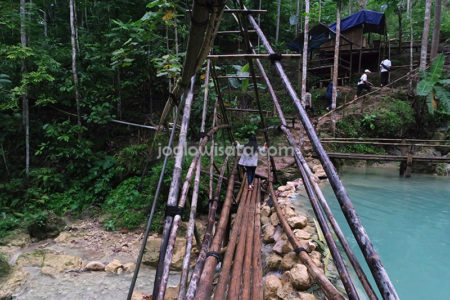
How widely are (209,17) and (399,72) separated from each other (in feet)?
49.4

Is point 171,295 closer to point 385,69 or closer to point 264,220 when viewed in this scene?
point 264,220

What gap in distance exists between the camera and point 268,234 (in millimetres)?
3230

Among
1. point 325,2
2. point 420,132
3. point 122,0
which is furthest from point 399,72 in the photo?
point 122,0

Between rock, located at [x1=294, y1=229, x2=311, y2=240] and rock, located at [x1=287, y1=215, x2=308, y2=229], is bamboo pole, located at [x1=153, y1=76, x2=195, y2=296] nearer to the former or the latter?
rock, located at [x1=294, y1=229, x2=311, y2=240]

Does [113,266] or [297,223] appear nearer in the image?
[297,223]

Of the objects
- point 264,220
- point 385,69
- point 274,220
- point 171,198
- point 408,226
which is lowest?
point 408,226

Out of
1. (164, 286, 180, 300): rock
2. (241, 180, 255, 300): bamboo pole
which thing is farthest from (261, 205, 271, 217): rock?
(164, 286, 180, 300): rock

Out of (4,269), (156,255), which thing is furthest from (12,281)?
(156,255)

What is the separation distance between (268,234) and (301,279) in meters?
1.22

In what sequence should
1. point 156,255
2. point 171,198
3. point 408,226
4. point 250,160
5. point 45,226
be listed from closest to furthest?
1. point 171,198
2. point 408,226
3. point 156,255
4. point 250,160
5. point 45,226

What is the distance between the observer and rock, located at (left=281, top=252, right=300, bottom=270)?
2.35 meters

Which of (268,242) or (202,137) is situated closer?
(268,242)

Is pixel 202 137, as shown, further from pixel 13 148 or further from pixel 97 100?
pixel 13 148

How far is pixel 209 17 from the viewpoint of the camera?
1.20 meters
